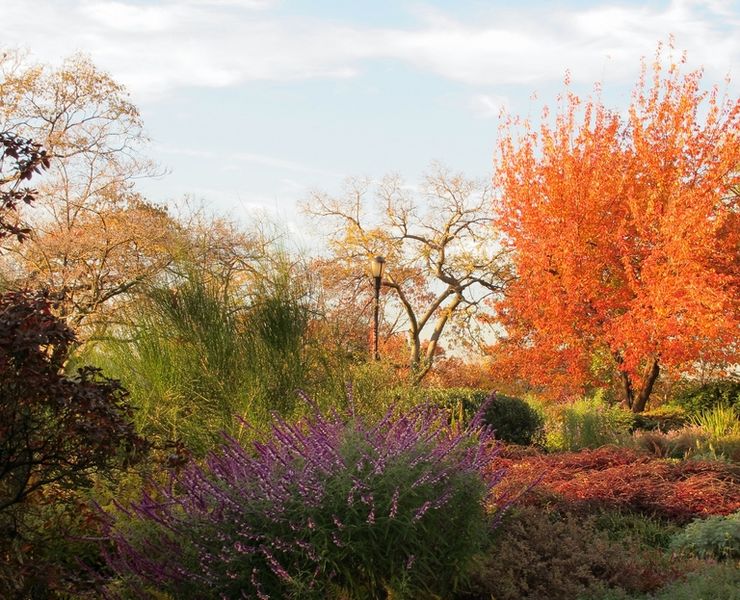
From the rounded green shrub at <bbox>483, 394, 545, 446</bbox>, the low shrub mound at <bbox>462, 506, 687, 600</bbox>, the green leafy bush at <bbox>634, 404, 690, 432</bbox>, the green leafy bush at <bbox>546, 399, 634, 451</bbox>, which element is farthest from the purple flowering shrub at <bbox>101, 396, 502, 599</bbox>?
the green leafy bush at <bbox>634, 404, 690, 432</bbox>

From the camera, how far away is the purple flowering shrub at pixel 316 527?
375cm

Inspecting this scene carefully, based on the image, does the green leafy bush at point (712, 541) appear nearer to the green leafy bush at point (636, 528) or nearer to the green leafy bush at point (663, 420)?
the green leafy bush at point (636, 528)

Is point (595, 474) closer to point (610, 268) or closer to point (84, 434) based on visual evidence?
point (84, 434)

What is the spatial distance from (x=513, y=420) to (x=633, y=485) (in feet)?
17.6

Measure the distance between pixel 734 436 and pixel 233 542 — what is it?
8.69 meters

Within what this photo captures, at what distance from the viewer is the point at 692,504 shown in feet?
22.0

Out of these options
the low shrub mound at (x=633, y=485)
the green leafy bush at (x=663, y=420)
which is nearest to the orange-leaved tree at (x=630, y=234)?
the green leafy bush at (x=663, y=420)

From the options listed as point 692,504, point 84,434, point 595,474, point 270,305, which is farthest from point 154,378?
point 692,504

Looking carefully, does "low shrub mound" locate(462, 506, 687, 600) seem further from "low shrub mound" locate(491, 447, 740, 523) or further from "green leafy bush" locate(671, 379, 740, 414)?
"green leafy bush" locate(671, 379, 740, 414)

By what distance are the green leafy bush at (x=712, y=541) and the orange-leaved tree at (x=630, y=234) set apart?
8777 millimetres

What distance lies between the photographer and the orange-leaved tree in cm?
1446

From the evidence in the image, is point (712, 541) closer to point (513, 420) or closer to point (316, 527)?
point (316, 527)

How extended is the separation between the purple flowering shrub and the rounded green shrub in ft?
25.6

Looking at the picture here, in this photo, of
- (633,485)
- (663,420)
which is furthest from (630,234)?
(633,485)
